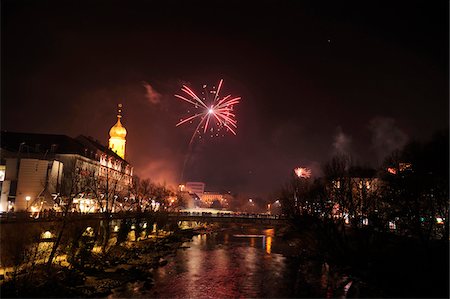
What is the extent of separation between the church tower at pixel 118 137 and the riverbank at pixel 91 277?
6234 centimetres

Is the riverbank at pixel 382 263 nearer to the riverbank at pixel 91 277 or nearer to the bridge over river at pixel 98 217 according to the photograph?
the riverbank at pixel 91 277

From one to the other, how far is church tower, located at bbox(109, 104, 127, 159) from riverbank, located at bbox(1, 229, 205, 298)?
62.3m

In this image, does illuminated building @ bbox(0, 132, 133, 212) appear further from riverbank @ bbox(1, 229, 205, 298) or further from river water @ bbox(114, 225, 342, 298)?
river water @ bbox(114, 225, 342, 298)

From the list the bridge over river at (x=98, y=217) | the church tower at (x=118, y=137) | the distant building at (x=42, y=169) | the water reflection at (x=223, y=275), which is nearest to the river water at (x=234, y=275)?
the water reflection at (x=223, y=275)

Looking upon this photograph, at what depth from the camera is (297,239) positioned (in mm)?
70125

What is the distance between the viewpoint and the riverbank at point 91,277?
97.4 feet

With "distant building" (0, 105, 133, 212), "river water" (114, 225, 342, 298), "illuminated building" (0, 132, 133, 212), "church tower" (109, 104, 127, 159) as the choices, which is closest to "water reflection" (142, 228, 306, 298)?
"river water" (114, 225, 342, 298)

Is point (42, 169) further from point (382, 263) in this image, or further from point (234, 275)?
point (382, 263)

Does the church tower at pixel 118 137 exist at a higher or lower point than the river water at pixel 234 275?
higher

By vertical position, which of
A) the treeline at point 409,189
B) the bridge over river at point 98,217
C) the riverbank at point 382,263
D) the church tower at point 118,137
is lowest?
the riverbank at point 382,263

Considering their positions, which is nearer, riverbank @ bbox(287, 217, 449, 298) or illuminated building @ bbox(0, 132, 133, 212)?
riverbank @ bbox(287, 217, 449, 298)

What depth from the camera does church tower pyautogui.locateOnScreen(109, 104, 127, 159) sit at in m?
108

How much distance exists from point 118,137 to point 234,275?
76602 mm

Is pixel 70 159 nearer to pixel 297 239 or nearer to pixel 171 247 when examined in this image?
pixel 171 247
